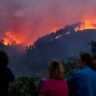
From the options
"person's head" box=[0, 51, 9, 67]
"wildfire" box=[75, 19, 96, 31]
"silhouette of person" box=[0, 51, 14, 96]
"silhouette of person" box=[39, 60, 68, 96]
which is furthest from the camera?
"wildfire" box=[75, 19, 96, 31]

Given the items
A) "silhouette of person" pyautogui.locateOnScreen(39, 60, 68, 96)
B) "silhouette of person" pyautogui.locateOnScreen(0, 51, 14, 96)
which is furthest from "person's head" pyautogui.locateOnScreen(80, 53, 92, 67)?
"silhouette of person" pyautogui.locateOnScreen(0, 51, 14, 96)

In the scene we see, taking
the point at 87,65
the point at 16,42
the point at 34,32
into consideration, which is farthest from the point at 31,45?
the point at 87,65

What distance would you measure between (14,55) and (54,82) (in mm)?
24570

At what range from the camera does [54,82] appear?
7891mm

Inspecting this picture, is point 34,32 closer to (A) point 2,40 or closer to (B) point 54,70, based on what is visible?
(A) point 2,40

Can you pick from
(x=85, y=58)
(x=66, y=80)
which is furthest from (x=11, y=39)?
(x=66, y=80)

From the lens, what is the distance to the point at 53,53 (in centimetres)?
4019

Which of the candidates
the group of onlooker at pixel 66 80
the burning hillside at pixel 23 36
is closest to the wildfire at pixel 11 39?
the burning hillside at pixel 23 36

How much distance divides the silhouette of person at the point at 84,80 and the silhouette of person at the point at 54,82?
1.23 ft

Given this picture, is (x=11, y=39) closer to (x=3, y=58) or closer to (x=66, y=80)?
(x=3, y=58)

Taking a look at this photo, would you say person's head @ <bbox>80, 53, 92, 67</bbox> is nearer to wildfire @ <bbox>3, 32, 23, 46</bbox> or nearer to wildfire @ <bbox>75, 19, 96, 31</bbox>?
wildfire @ <bbox>3, 32, 23, 46</bbox>

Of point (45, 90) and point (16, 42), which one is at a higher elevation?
point (16, 42)

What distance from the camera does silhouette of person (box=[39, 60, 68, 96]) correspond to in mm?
7757

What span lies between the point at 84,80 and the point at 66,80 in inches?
13.6
